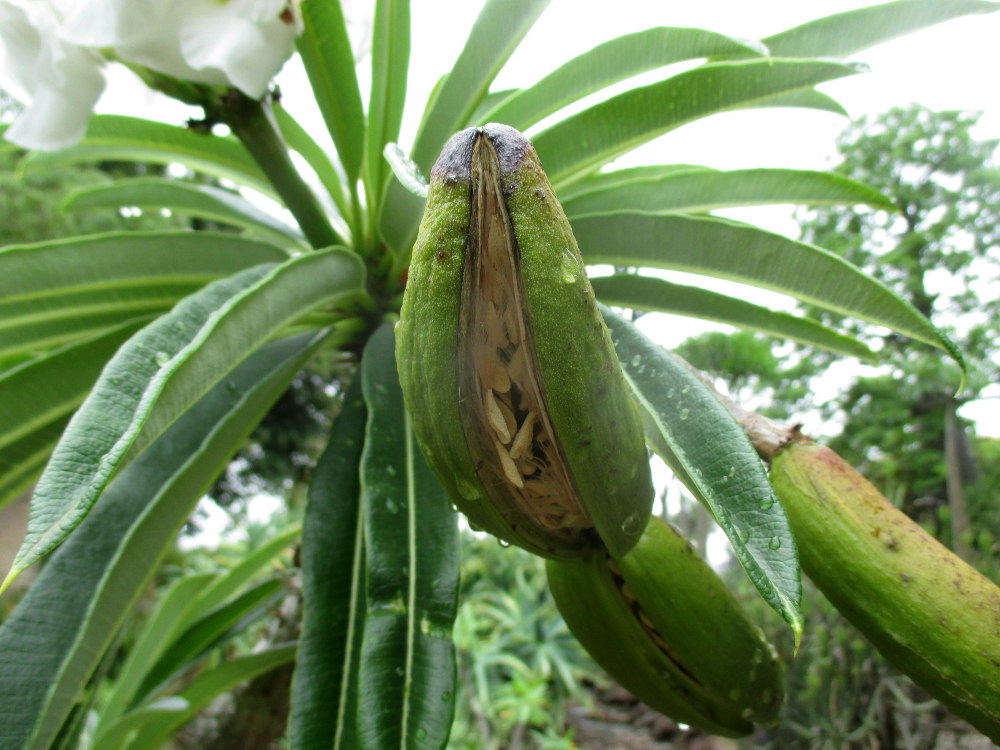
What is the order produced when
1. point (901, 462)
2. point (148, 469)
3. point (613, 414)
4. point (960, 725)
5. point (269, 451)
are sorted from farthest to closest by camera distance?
point (269, 451) < point (901, 462) < point (960, 725) < point (148, 469) < point (613, 414)

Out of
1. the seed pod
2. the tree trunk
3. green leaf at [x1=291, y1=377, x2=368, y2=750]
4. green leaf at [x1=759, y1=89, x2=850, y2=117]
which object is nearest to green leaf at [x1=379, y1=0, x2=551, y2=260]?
A: green leaf at [x1=291, y1=377, x2=368, y2=750]

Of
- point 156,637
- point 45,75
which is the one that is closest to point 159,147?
point 45,75

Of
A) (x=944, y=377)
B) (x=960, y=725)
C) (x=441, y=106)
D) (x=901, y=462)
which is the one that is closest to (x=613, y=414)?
(x=441, y=106)

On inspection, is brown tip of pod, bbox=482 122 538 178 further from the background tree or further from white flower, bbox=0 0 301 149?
the background tree

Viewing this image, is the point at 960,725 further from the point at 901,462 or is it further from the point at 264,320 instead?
the point at 901,462

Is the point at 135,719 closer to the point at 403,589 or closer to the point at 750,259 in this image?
the point at 403,589

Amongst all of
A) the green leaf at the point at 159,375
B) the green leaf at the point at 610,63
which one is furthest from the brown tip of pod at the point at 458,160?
the green leaf at the point at 610,63

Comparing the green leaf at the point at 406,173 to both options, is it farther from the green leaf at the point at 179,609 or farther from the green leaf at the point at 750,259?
the green leaf at the point at 179,609
